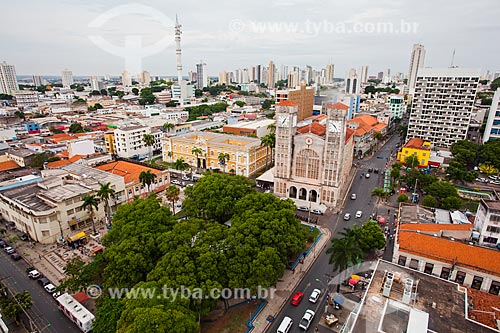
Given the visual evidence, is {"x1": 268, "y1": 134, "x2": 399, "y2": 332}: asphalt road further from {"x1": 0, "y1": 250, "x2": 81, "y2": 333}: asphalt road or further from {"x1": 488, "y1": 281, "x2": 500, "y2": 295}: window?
{"x1": 0, "y1": 250, "x2": 81, "y2": 333}: asphalt road

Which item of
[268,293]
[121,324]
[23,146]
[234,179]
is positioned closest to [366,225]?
[268,293]

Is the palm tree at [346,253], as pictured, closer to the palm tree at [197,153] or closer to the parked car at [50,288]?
the parked car at [50,288]

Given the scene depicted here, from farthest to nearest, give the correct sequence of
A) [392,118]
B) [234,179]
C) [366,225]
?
[392,118] < [234,179] < [366,225]

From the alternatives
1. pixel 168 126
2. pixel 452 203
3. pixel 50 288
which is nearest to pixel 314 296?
pixel 50 288

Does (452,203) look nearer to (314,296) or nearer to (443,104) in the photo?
(314,296)

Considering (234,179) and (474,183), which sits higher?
(234,179)

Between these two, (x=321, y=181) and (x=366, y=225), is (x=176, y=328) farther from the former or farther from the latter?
(x=321, y=181)
